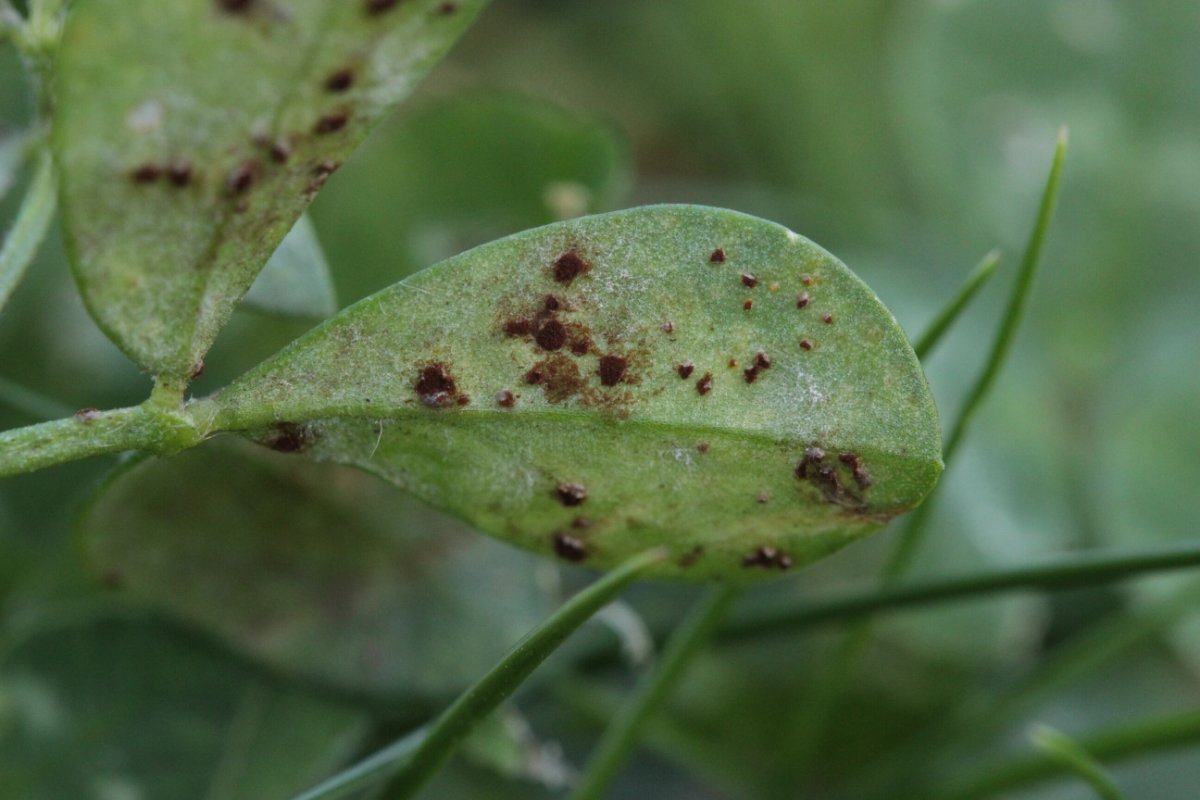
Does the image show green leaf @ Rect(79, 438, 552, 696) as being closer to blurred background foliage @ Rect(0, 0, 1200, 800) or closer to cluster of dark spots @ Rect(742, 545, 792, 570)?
blurred background foliage @ Rect(0, 0, 1200, 800)

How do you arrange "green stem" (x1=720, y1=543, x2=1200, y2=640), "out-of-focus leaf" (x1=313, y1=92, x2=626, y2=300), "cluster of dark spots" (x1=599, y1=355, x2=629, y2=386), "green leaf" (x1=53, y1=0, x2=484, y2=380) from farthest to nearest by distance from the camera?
"out-of-focus leaf" (x1=313, y1=92, x2=626, y2=300) → "green stem" (x1=720, y1=543, x2=1200, y2=640) → "cluster of dark spots" (x1=599, y1=355, x2=629, y2=386) → "green leaf" (x1=53, y1=0, x2=484, y2=380)

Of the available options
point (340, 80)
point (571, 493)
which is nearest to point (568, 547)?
point (571, 493)

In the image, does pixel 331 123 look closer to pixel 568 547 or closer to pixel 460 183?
pixel 568 547

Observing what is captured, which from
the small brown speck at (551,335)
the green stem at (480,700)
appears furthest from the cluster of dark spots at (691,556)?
the small brown speck at (551,335)

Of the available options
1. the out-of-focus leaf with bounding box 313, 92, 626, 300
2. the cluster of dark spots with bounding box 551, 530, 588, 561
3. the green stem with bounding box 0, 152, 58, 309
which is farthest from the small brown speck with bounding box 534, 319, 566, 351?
the out-of-focus leaf with bounding box 313, 92, 626, 300

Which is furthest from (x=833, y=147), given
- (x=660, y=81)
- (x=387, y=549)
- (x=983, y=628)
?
(x=387, y=549)

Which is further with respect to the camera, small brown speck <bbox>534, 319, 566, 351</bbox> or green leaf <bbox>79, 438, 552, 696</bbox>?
green leaf <bbox>79, 438, 552, 696</bbox>

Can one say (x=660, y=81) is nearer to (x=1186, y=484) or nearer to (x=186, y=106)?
(x=1186, y=484)
